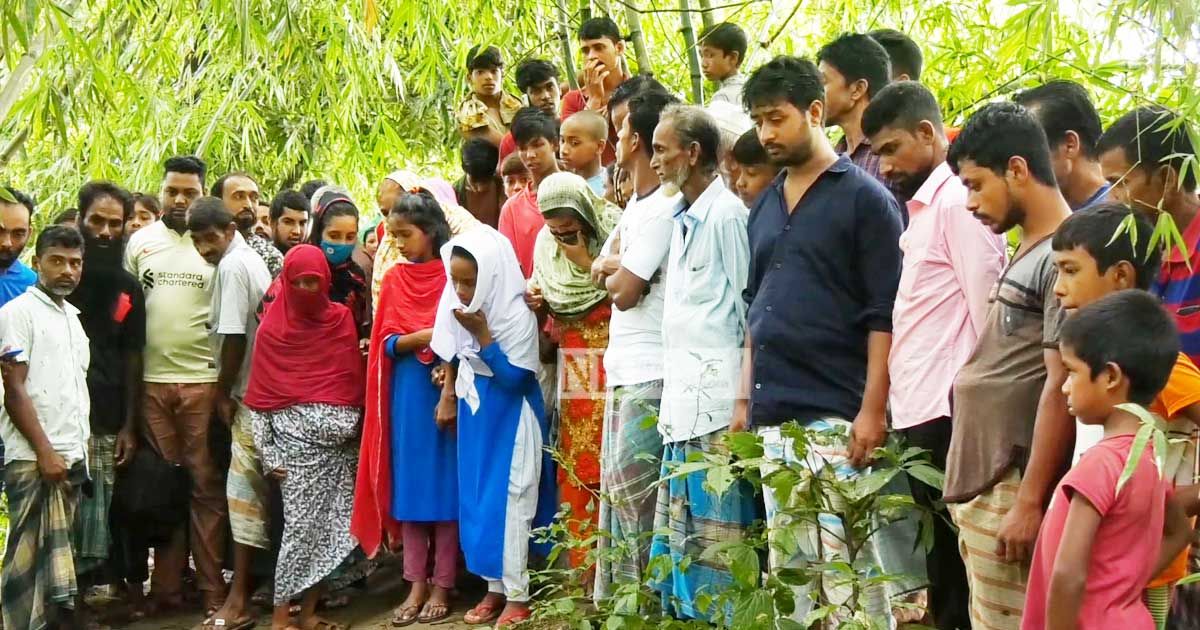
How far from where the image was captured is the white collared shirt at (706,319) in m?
4.05

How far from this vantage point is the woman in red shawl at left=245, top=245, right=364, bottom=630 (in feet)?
18.4

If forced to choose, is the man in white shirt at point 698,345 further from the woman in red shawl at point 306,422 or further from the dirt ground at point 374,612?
the woman in red shawl at point 306,422

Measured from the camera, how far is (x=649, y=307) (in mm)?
4484

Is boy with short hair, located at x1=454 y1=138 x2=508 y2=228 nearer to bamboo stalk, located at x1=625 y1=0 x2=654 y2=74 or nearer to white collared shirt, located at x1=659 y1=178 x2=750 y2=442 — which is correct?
bamboo stalk, located at x1=625 y1=0 x2=654 y2=74

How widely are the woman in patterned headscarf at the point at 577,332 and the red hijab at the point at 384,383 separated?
490 millimetres

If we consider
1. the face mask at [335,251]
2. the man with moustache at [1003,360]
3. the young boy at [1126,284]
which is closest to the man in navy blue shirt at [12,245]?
the face mask at [335,251]

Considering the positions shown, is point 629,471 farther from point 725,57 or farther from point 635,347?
point 725,57

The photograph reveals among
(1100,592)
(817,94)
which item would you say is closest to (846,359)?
(817,94)

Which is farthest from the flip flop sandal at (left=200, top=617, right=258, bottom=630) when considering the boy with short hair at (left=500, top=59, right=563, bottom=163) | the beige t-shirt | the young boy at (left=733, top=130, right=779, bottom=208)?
the young boy at (left=733, top=130, right=779, bottom=208)

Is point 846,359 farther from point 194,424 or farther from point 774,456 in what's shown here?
point 194,424

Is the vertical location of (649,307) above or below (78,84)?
below

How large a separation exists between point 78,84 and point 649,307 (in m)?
2.66

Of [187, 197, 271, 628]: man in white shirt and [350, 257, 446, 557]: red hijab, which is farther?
[187, 197, 271, 628]: man in white shirt

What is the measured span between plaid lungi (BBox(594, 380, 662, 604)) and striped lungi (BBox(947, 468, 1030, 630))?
1455 millimetres
